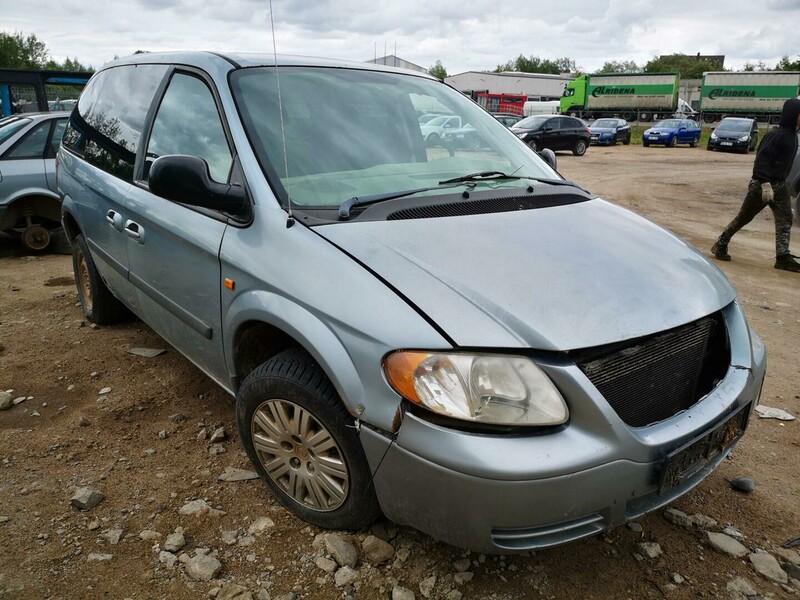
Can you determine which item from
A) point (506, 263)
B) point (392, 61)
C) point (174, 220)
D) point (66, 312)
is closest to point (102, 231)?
point (174, 220)

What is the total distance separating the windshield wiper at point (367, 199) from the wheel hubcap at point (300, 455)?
71 centimetres

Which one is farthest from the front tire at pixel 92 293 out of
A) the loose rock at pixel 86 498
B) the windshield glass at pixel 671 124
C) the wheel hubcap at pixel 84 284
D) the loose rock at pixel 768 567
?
the windshield glass at pixel 671 124

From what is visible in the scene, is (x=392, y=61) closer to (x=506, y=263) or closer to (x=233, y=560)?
(x=506, y=263)

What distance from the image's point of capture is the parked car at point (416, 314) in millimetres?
1723

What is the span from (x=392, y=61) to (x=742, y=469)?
291 cm

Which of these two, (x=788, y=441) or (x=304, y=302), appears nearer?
(x=304, y=302)

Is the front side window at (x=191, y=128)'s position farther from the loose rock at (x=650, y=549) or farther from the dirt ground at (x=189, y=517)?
the loose rock at (x=650, y=549)

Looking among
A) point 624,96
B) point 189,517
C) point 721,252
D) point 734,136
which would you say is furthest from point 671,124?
point 189,517

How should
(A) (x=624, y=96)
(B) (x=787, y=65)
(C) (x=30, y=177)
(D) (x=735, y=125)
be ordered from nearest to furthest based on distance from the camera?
(C) (x=30, y=177), (D) (x=735, y=125), (A) (x=624, y=96), (B) (x=787, y=65)

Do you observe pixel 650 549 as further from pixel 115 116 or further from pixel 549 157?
pixel 115 116

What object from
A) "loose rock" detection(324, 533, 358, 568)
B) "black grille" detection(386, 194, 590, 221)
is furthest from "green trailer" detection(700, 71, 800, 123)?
"loose rock" detection(324, 533, 358, 568)

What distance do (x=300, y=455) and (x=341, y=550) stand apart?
1.19ft

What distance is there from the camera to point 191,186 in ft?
7.33

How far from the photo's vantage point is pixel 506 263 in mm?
2023
